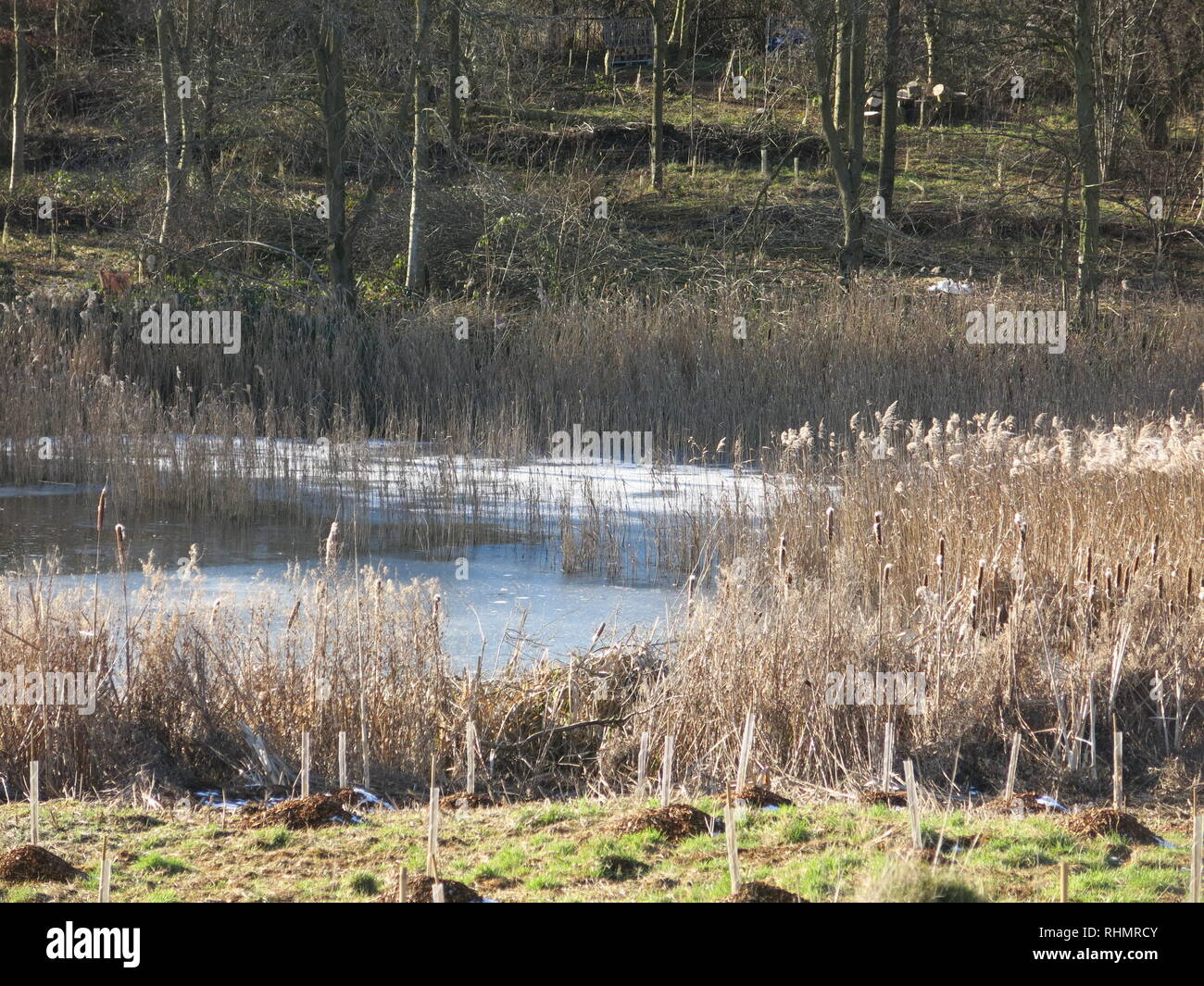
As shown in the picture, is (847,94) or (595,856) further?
(847,94)

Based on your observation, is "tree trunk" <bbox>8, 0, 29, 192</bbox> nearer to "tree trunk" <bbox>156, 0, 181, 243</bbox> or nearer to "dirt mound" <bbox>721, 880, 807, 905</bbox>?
"tree trunk" <bbox>156, 0, 181, 243</bbox>

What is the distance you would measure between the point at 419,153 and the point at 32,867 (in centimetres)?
1214

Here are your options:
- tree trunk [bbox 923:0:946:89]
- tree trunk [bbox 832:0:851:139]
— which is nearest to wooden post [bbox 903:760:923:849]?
tree trunk [bbox 923:0:946:89]

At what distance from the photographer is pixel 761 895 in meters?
2.64

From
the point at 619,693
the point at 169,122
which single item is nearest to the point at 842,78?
the point at 169,122

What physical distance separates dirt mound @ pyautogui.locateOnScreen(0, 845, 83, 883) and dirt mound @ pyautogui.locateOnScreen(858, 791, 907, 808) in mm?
2026

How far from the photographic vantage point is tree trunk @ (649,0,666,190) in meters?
20.3

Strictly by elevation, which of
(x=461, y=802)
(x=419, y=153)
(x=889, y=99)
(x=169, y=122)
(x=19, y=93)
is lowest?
(x=461, y=802)

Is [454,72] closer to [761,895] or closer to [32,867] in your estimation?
[32,867]

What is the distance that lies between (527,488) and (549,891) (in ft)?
18.8

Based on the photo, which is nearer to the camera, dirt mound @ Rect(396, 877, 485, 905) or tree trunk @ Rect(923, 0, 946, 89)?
dirt mound @ Rect(396, 877, 485, 905)

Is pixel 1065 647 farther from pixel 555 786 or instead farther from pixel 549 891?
pixel 549 891

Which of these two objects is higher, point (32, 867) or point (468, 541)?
point (468, 541)

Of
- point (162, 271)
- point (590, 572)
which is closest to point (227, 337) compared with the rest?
point (162, 271)
